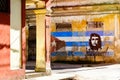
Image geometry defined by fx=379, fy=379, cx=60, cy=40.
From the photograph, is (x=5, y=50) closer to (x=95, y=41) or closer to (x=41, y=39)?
(x=41, y=39)

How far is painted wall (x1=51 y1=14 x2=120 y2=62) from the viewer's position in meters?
25.5

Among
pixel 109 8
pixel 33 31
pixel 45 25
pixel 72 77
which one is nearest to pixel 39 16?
pixel 45 25

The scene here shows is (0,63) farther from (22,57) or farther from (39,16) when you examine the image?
(39,16)

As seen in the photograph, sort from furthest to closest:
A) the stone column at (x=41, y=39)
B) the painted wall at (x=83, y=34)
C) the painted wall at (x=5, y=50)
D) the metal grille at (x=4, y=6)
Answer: the painted wall at (x=83, y=34) → the stone column at (x=41, y=39) → the metal grille at (x=4, y=6) → the painted wall at (x=5, y=50)

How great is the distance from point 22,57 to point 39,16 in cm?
341

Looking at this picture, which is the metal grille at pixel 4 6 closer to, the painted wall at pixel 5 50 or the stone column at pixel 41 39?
the painted wall at pixel 5 50

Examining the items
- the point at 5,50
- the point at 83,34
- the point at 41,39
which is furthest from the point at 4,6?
the point at 83,34

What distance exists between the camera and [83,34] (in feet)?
86.5

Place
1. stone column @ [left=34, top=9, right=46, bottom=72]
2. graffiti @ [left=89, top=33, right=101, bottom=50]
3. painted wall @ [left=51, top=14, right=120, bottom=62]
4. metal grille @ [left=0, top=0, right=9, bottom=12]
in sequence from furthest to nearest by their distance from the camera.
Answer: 1. graffiti @ [left=89, top=33, right=101, bottom=50]
2. painted wall @ [left=51, top=14, right=120, bottom=62]
3. stone column @ [left=34, top=9, right=46, bottom=72]
4. metal grille @ [left=0, top=0, right=9, bottom=12]

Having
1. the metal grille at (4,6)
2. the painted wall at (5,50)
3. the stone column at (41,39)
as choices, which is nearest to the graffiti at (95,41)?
the stone column at (41,39)

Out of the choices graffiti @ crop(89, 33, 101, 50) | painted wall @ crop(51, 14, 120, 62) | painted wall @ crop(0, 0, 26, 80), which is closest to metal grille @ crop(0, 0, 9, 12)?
painted wall @ crop(0, 0, 26, 80)

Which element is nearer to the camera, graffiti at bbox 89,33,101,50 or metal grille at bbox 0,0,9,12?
metal grille at bbox 0,0,9,12

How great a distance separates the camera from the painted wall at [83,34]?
25.5 m

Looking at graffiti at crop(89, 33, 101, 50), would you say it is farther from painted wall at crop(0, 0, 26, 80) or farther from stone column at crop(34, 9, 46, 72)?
painted wall at crop(0, 0, 26, 80)
